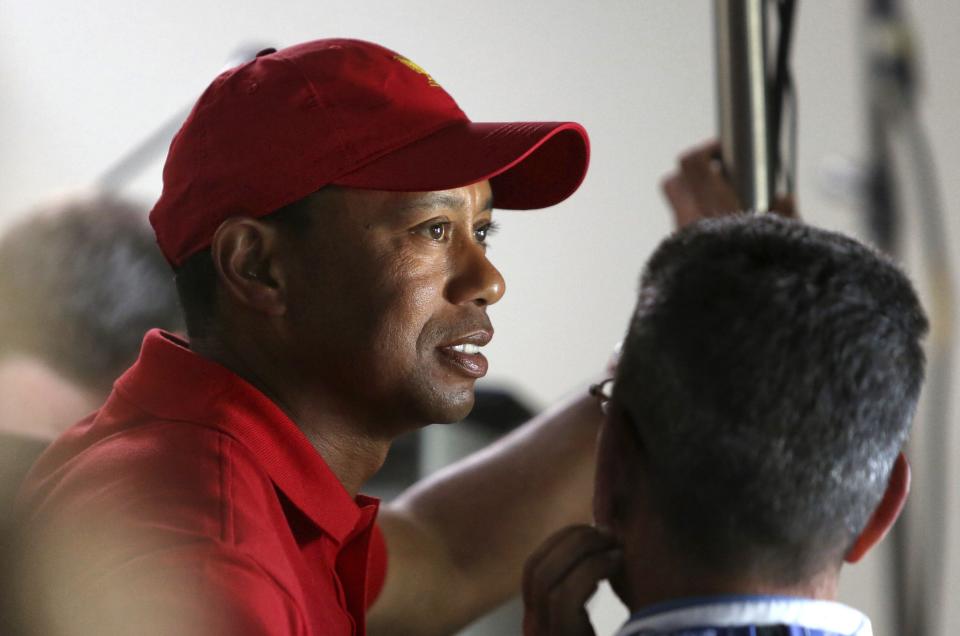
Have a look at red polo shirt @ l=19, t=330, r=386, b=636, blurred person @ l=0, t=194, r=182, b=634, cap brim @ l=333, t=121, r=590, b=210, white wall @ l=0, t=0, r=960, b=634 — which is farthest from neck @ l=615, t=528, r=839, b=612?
white wall @ l=0, t=0, r=960, b=634

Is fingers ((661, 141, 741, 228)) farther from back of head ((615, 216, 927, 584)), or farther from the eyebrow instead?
back of head ((615, 216, 927, 584))

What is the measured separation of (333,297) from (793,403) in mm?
417

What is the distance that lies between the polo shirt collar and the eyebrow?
7.4 inches

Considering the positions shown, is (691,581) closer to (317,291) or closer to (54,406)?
(317,291)

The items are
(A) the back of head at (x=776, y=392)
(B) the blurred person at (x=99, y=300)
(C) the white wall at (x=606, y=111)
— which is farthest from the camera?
(C) the white wall at (x=606, y=111)

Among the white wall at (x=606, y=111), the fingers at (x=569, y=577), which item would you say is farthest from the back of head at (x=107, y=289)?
the white wall at (x=606, y=111)

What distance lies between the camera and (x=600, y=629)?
280 cm

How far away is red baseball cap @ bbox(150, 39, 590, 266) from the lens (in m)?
0.92

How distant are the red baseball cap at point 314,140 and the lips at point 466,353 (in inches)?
5.1

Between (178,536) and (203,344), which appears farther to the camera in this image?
(203,344)

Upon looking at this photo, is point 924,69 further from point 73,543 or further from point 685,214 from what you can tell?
point 73,543

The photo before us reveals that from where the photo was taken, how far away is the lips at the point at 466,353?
0.96 metres

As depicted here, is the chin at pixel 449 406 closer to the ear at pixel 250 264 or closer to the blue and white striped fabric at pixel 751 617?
the ear at pixel 250 264

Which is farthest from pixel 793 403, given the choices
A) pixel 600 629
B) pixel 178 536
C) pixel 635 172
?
pixel 600 629
